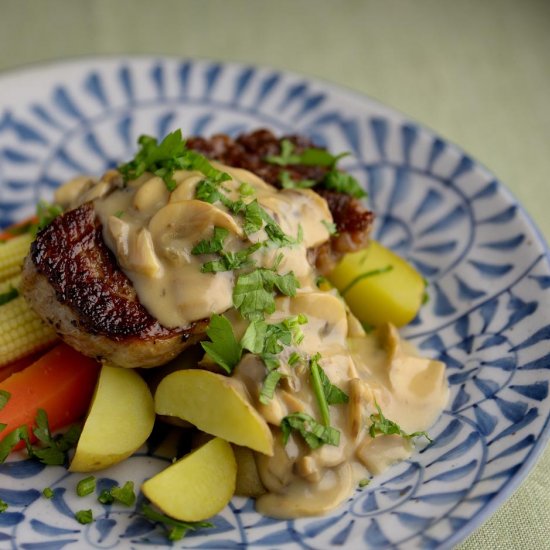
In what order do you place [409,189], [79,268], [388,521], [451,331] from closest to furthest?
[388,521]
[79,268]
[451,331]
[409,189]

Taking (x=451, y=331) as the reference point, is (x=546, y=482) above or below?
below

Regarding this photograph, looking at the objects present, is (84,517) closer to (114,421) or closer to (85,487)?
(85,487)

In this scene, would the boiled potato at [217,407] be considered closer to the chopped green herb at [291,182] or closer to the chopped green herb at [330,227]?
the chopped green herb at [330,227]

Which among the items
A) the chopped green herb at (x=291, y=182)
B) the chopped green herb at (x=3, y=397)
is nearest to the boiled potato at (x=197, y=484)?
the chopped green herb at (x=3, y=397)

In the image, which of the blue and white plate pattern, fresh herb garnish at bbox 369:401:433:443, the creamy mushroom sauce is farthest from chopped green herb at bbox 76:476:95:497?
fresh herb garnish at bbox 369:401:433:443

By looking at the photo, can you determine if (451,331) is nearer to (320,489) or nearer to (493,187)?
(493,187)

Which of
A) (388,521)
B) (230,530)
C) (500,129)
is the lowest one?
(230,530)

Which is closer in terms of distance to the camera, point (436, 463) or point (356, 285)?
point (436, 463)

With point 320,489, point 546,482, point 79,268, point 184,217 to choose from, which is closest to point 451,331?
point 546,482
